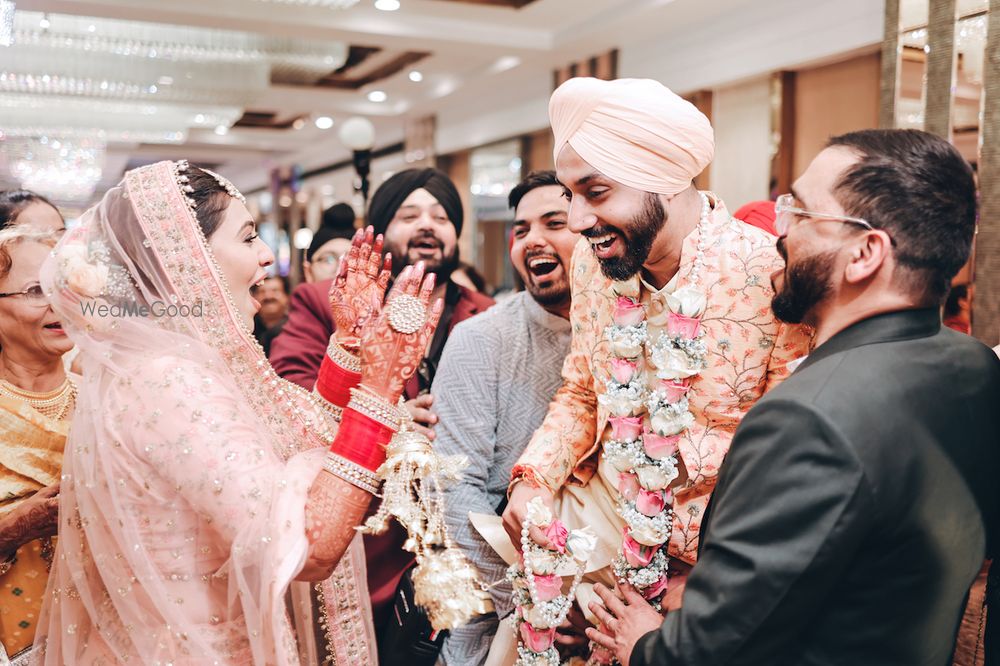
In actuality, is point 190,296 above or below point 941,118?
below

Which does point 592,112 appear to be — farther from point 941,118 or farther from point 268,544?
point 941,118

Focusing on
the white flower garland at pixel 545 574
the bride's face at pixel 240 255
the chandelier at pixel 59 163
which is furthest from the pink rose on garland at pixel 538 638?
the chandelier at pixel 59 163

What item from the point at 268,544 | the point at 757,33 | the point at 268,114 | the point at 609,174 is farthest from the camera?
the point at 268,114

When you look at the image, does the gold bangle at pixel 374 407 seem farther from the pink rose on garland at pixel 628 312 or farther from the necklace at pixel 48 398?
the necklace at pixel 48 398

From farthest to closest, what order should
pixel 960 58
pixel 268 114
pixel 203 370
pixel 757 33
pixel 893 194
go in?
pixel 268 114, pixel 757 33, pixel 960 58, pixel 203 370, pixel 893 194

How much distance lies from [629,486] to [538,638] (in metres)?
0.37

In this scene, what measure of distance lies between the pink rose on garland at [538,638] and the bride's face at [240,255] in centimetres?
87

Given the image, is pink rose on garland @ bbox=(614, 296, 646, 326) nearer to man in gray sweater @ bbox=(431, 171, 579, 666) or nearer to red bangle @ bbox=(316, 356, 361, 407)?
man in gray sweater @ bbox=(431, 171, 579, 666)

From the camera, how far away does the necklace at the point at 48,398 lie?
1.93 meters

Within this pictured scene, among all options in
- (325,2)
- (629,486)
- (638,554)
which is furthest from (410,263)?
(325,2)

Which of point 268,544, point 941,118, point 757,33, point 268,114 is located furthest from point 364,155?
point 268,114

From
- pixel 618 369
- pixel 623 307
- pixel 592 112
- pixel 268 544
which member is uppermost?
pixel 592 112

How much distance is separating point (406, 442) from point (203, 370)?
412mm

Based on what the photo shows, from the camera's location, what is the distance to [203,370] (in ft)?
4.91
